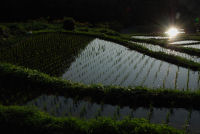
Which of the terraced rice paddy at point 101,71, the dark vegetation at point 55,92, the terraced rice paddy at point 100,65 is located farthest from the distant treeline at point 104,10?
the dark vegetation at point 55,92

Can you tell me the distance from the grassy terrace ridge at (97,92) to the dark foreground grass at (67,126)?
1492mm

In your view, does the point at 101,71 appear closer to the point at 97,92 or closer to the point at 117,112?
the point at 97,92

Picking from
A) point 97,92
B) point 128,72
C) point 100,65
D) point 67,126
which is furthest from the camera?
point 100,65

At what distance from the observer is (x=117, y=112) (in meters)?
6.16

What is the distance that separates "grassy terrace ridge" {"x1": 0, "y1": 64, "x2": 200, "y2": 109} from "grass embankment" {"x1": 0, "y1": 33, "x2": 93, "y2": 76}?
4.60 feet

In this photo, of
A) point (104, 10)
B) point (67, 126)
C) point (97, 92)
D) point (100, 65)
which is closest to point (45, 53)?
point (100, 65)

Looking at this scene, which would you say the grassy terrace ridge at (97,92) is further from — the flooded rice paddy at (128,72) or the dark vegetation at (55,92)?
the flooded rice paddy at (128,72)

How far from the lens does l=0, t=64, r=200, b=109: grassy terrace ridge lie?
21.8 ft

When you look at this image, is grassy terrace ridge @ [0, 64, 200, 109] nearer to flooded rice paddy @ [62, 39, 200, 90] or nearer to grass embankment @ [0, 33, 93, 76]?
flooded rice paddy @ [62, 39, 200, 90]

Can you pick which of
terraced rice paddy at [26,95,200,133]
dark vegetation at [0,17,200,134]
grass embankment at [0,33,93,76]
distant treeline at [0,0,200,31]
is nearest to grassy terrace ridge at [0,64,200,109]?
dark vegetation at [0,17,200,134]

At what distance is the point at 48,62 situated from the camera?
10.4 m

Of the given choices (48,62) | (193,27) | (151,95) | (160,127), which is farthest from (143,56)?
(193,27)

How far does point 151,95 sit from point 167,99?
0.45 m

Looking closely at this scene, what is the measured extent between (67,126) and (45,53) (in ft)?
24.9
